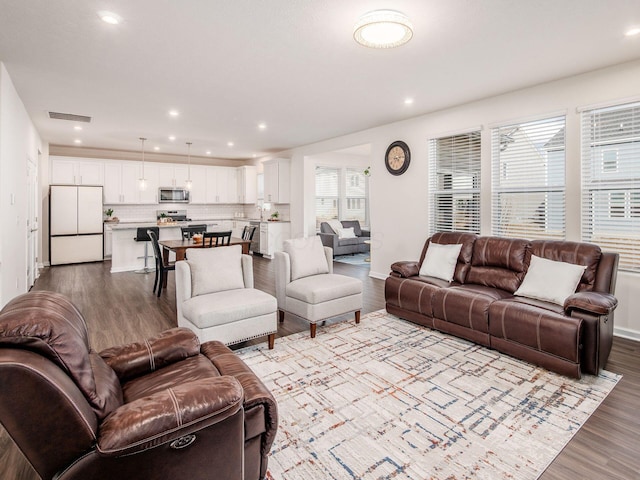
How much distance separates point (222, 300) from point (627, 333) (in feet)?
13.1

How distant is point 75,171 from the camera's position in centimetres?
827

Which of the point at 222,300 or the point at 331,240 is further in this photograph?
the point at 331,240

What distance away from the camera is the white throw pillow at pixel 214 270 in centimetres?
334

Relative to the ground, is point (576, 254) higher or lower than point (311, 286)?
higher

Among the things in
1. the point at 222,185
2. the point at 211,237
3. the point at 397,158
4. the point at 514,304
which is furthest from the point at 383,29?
the point at 222,185

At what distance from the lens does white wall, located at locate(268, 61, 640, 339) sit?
3604 millimetres

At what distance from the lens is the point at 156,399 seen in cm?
133

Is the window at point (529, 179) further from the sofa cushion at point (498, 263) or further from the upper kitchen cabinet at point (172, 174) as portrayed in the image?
the upper kitchen cabinet at point (172, 174)

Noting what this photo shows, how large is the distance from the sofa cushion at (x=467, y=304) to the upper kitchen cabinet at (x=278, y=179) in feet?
19.7

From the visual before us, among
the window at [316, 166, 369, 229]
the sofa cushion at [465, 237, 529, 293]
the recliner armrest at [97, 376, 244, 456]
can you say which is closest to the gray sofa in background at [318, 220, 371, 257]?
the window at [316, 166, 369, 229]

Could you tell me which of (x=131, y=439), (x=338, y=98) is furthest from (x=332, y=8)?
(x=131, y=439)

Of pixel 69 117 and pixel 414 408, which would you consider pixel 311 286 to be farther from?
pixel 69 117

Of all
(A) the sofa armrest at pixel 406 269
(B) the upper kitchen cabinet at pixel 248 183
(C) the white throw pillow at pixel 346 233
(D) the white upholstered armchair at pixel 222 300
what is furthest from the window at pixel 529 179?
(B) the upper kitchen cabinet at pixel 248 183

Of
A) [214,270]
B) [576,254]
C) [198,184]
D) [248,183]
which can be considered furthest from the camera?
[248,183]
